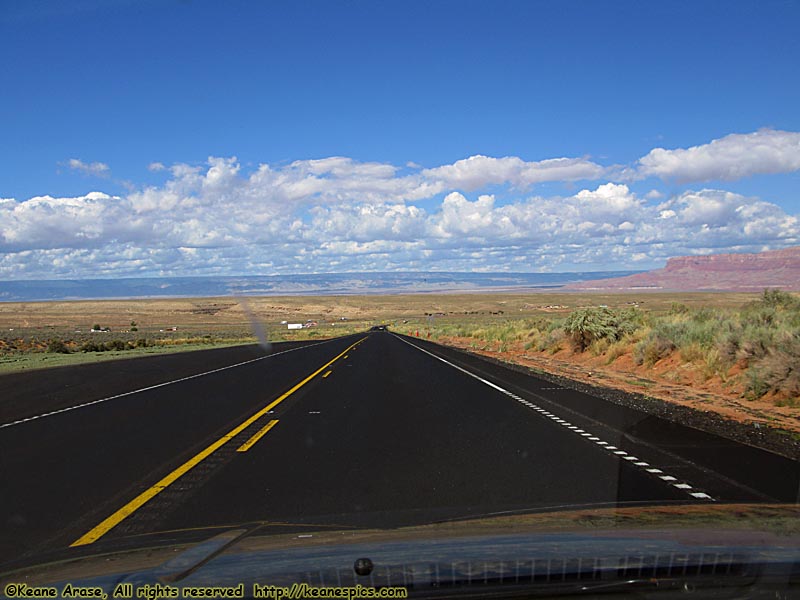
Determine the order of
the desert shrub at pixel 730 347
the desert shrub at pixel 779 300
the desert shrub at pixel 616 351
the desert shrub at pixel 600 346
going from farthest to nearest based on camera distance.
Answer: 1. the desert shrub at pixel 779 300
2. the desert shrub at pixel 600 346
3. the desert shrub at pixel 616 351
4. the desert shrub at pixel 730 347

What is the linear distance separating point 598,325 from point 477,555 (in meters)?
28.3

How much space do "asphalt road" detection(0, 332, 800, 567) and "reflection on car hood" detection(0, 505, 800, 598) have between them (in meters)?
0.77

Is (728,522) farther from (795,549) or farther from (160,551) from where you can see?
(160,551)

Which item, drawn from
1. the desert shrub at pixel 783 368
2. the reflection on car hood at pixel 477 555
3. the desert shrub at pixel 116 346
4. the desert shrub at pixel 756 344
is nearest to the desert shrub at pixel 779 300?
the desert shrub at pixel 756 344

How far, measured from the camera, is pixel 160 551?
16.8 feet

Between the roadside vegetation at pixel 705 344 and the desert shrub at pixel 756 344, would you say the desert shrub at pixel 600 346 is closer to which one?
the roadside vegetation at pixel 705 344

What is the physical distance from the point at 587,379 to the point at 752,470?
46.0 feet

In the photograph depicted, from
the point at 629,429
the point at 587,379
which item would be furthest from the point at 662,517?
the point at 587,379

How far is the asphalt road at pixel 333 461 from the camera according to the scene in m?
6.97

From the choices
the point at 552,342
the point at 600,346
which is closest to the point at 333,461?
the point at 600,346

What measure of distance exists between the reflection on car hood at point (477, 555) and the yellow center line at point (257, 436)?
4773 millimetres

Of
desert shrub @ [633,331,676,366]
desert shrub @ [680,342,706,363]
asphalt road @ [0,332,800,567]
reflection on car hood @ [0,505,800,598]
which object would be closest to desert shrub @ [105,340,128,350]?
asphalt road @ [0,332,800,567]

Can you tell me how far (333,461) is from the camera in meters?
9.74

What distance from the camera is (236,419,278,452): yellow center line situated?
425 inches
